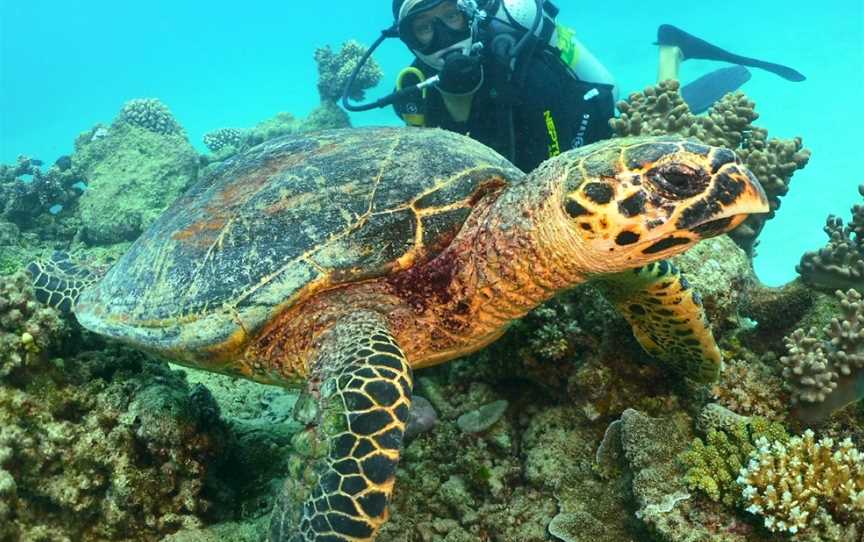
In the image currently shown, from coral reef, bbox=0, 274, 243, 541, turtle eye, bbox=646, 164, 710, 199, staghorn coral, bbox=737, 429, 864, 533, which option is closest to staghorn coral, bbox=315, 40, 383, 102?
coral reef, bbox=0, 274, 243, 541

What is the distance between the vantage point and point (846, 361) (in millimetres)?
2986

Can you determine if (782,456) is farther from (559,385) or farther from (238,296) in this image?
(238,296)

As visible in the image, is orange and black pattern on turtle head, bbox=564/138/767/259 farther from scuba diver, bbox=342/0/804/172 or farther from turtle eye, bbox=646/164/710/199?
scuba diver, bbox=342/0/804/172

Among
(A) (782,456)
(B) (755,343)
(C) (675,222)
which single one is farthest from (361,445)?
(B) (755,343)

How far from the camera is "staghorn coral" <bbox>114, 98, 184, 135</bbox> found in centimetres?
1364

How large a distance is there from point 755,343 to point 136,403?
417 cm

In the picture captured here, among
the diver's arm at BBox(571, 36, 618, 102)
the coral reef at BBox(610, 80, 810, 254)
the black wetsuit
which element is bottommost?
the coral reef at BBox(610, 80, 810, 254)

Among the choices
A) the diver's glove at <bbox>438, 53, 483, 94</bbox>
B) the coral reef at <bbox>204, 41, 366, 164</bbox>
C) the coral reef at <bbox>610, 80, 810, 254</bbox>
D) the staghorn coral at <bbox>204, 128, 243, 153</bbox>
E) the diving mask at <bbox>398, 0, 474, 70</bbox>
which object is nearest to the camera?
the coral reef at <bbox>610, 80, 810, 254</bbox>

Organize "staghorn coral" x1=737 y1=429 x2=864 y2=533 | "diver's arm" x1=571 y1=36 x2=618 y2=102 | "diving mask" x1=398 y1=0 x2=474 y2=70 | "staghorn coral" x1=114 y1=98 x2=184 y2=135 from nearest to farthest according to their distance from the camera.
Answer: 1. "staghorn coral" x1=737 y1=429 x2=864 y2=533
2. "diving mask" x1=398 y1=0 x2=474 y2=70
3. "diver's arm" x1=571 y1=36 x2=618 y2=102
4. "staghorn coral" x1=114 y1=98 x2=184 y2=135

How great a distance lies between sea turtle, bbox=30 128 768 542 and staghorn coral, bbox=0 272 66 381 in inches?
9.0

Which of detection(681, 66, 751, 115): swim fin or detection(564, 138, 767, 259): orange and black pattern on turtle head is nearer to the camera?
detection(564, 138, 767, 259): orange and black pattern on turtle head

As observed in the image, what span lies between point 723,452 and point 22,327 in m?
4.09

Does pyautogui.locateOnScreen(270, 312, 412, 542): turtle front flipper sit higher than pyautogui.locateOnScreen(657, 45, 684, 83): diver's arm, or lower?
lower

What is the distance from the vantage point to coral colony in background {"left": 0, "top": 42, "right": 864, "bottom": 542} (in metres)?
2.59
